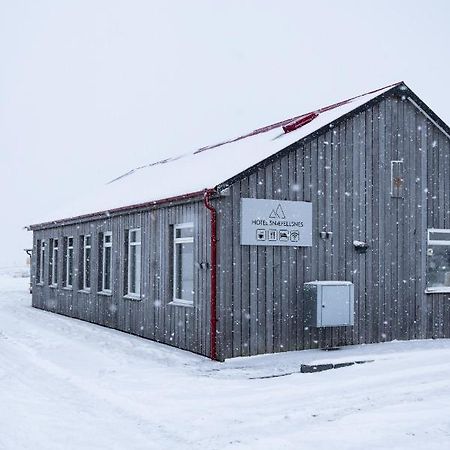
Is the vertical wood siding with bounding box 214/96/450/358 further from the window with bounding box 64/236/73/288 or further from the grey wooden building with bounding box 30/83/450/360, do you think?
the window with bounding box 64/236/73/288

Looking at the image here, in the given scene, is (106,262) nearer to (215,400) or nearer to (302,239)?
(302,239)

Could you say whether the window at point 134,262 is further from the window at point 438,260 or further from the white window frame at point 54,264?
the white window frame at point 54,264

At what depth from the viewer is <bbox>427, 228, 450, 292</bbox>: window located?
1432 cm

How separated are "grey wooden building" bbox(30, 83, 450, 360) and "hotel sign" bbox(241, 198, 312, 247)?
0.02 meters

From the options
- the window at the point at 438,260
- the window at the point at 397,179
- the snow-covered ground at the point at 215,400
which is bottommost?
the snow-covered ground at the point at 215,400

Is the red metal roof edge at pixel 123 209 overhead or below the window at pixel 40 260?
overhead

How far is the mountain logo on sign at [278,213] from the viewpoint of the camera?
12.0m

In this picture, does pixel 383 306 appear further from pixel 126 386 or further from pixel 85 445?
pixel 85 445

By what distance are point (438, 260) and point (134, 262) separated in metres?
7.26

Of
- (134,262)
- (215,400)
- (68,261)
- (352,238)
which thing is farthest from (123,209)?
(215,400)

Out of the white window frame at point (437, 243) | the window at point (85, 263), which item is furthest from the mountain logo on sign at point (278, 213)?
the window at point (85, 263)

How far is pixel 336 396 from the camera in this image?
8008 mm

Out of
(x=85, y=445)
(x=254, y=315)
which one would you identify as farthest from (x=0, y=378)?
(x=254, y=315)

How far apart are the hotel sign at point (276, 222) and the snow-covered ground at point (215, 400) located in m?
2.16
